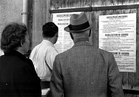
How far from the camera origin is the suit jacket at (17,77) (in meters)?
2.48

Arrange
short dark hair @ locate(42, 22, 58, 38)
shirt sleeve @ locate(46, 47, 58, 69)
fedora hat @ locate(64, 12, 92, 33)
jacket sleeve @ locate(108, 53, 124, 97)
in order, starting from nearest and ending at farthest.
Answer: jacket sleeve @ locate(108, 53, 124, 97) < fedora hat @ locate(64, 12, 92, 33) < shirt sleeve @ locate(46, 47, 58, 69) < short dark hair @ locate(42, 22, 58, 38)

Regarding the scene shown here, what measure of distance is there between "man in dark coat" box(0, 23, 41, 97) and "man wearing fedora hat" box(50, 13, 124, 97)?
0.30 m

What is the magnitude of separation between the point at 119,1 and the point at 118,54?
789 mm

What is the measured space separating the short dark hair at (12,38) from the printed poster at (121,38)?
1.81 meters

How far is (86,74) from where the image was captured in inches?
110

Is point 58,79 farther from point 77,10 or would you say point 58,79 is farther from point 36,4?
point 36,4

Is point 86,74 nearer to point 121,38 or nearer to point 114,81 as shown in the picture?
point 114,81

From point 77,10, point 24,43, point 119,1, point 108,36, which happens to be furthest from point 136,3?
point 24,43

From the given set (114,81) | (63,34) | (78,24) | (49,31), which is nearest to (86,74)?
(114,81)

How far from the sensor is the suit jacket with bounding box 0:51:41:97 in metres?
2.48

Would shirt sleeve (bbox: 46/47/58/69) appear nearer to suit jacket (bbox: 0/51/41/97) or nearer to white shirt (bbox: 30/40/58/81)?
white shirt (bbox: 30/40/58/81)

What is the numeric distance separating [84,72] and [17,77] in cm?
68

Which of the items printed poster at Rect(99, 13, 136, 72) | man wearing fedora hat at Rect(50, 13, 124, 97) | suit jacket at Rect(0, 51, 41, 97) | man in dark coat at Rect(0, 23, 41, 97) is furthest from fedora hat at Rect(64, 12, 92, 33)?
printed poster at Rect(99, 13, 136, 72)

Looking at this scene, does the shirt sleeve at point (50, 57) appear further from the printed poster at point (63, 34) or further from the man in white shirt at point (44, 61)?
the printed poster at point (63, 34)
